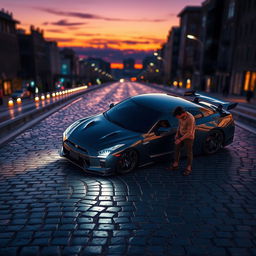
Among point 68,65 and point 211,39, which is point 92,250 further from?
point 68,65

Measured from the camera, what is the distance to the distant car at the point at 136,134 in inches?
209

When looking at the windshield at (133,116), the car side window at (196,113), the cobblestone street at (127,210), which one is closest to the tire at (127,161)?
the cobblestone street at (127,210)

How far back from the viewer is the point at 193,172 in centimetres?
583

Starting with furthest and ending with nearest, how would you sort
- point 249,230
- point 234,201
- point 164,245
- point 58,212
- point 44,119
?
point 44,119 → point 234,201 → point 58,212 → point 249,230 → point 164,245

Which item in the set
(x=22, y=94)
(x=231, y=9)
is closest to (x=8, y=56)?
(x=22, y=94)

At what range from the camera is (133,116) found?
20.8 ft

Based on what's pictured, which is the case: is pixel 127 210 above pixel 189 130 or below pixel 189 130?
below

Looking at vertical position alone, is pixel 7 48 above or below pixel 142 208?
above

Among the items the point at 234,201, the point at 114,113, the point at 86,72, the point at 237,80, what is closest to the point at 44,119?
the point at 114,113

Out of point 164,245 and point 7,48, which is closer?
point 164,245

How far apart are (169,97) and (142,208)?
376 centimetres

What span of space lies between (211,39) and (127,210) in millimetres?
48287

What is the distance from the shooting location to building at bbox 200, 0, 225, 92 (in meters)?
43.9

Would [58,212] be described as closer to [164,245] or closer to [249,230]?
[164,245]
